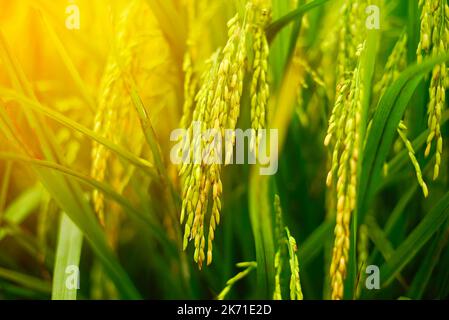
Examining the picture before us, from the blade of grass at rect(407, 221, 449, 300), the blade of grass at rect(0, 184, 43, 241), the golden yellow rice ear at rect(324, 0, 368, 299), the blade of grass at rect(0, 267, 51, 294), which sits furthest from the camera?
the blade of grass at rect(0, 184, 43, 241)

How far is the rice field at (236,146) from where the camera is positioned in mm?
631

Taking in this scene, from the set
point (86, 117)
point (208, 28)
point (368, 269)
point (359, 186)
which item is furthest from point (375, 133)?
point (86, 117)

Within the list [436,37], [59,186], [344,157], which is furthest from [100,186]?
[436,37]

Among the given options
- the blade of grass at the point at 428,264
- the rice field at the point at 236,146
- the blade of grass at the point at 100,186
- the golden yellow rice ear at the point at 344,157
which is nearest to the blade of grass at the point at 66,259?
the rice field at the point at 236,146

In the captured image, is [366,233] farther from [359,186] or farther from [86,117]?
[86,117]

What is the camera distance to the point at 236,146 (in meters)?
0.88

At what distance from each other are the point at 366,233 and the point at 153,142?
0.35 m

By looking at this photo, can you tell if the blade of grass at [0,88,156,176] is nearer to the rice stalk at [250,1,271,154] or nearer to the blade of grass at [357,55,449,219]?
the rice stalk at [250,1,271,154]

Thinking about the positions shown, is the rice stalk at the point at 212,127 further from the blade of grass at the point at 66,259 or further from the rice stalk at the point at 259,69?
the blade of grass at the point at 66,259

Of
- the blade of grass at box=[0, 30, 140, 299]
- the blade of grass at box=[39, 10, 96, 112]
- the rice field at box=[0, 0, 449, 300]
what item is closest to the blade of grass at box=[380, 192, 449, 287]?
the rice field at box=[0, 0, 449, 300]

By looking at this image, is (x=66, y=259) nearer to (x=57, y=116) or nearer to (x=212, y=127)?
(x=57, y=116)

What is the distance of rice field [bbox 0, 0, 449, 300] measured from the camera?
63 cm

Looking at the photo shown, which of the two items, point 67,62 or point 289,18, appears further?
point 67,62

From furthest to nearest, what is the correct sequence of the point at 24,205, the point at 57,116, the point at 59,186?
the point at 24,205, the point at 59,186, the point at 57,116
